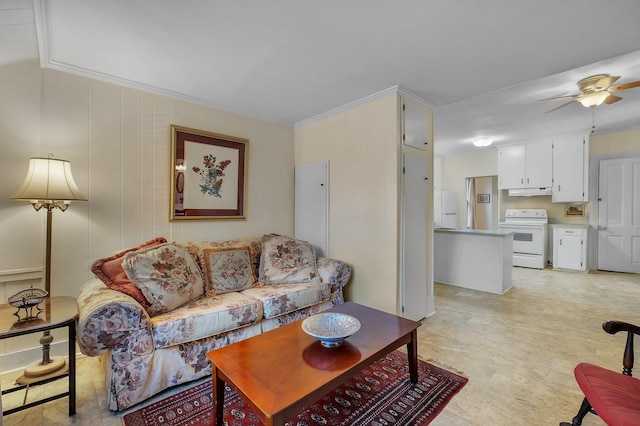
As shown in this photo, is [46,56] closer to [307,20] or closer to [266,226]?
[307,20]

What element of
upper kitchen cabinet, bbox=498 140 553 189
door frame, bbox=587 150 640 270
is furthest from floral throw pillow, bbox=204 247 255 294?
door frame, bbox=587 150 640 270

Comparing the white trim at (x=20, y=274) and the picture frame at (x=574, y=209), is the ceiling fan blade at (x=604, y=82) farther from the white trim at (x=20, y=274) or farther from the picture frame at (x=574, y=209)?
the white trim at (x=20, y=274)

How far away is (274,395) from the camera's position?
114cm

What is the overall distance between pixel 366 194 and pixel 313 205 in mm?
799

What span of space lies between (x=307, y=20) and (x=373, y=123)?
1333mm

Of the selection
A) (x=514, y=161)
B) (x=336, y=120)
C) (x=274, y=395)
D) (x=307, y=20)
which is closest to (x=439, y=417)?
(x=274, y=395)

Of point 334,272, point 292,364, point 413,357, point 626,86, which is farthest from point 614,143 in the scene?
point 292,364

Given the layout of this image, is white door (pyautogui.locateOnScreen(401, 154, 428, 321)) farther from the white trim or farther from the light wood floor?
the white trim

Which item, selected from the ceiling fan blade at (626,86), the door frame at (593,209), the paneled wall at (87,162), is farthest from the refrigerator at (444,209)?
the paneled wall at (87,162)

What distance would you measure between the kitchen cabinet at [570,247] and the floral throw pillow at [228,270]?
585 centimetres

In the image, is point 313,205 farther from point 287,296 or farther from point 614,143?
point 614,143

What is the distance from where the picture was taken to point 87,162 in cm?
232

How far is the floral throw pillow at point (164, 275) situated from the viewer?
1.96 metres

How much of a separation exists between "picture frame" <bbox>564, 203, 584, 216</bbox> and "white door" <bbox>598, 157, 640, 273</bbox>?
0.94 feet
